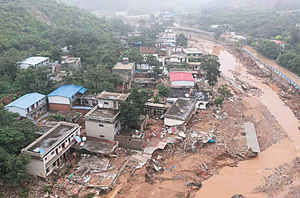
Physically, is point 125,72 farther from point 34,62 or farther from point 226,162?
point 226,162

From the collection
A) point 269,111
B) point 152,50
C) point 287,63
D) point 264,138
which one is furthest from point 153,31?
point 264,138

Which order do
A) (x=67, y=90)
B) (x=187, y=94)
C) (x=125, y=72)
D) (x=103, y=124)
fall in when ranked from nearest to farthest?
(x=103, y=124) < (x=67, y=90) < (x=187, y=94) < (x=125, y=72)

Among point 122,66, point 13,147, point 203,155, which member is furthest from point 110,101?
point 122,66

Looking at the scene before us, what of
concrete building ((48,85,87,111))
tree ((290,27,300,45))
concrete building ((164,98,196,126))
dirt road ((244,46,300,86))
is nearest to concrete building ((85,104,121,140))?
concrete building ((164,98,196,126))

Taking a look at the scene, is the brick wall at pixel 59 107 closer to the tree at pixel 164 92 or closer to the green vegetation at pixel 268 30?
the tree at pixel 164 92

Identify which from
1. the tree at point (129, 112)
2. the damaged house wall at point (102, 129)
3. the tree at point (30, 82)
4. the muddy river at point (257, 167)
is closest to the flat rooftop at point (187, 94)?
the tree at point (129, 112)

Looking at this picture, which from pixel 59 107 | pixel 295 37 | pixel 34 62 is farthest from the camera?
pixel 295 37
